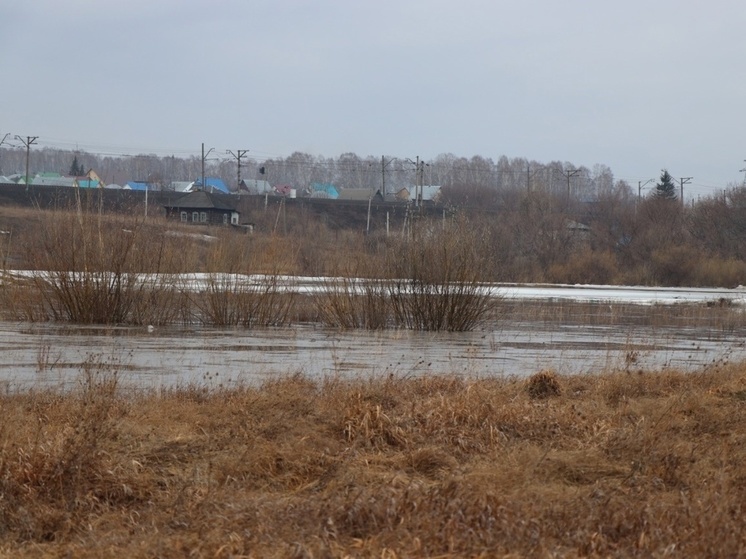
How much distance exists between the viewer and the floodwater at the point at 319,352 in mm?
14703

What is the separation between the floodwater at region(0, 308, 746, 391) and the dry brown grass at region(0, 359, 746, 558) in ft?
10.9

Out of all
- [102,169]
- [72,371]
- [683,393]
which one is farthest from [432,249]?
[102,169]

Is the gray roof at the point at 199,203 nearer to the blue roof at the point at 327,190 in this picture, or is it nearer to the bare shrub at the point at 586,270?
the bare shrub at the point at 586,270

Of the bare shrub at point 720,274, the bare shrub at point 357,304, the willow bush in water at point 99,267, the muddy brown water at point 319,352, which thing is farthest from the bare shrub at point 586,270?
the willow bush in water at point 99,267

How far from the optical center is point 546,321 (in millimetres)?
30375

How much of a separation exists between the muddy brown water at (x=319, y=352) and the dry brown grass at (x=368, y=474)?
3037 millimetres

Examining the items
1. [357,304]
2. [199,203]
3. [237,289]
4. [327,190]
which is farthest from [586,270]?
[327,190]

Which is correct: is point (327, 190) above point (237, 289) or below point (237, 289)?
above

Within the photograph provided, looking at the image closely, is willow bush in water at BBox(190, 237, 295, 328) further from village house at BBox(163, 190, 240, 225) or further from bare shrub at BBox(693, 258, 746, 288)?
village house at BBox(163, 190, 240, 225)

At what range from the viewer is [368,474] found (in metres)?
7.24

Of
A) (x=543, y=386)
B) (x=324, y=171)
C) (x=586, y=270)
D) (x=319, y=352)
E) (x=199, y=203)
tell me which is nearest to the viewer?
(x=543, y=386)

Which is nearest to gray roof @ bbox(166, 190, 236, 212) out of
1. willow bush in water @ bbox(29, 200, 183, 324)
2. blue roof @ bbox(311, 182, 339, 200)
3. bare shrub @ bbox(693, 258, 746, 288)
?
bare shrub @ bbox(693, 258, 746, 288)

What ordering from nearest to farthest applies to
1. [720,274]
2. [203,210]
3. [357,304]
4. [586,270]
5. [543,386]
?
[543,386] < [357,304] < [720,274] < [586,270] < [203,210]

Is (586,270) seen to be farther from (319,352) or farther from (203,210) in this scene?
(319,352)
